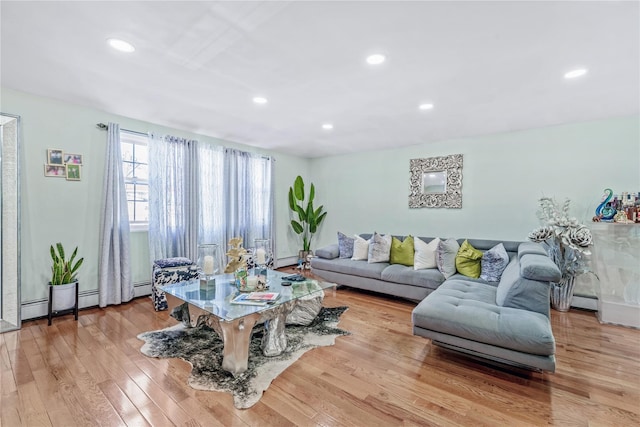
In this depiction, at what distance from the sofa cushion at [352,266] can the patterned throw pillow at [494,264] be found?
46.7 inches

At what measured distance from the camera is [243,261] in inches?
→ 105

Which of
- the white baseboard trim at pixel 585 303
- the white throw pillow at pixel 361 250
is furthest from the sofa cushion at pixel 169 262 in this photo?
the white baseboard trim at pixel 585 303

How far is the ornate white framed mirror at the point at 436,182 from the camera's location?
426cm

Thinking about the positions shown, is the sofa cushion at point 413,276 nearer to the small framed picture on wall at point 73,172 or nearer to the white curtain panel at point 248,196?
the white curtain panel at point 248,196

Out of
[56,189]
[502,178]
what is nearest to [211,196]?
[56,189]

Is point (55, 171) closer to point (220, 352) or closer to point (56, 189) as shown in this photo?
point (56, 189)

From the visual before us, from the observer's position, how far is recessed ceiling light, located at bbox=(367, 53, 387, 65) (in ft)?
6.84

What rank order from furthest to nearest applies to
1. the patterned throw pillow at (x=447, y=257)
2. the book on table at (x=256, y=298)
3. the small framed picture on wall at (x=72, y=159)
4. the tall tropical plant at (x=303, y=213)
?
1. the tall tropical plant at (x=303, y=213)
2. the patterned throw pillow at (x=447, y=257)
3. the small framed picture on wall at (x=72, y=159)
4. the book on table at (x=256, y=298)

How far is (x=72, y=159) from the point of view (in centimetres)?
318

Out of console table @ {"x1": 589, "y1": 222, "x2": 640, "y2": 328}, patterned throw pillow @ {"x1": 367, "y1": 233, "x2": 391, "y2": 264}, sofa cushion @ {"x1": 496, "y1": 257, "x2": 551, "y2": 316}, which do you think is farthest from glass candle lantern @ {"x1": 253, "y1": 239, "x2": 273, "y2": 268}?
console table @ {"x1": 589, "y1": 222, "x2": 640, "y2": 328}

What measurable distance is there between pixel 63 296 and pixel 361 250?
11.8ft

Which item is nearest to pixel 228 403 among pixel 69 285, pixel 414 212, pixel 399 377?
pixel 399 377

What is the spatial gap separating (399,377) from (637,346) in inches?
88.5

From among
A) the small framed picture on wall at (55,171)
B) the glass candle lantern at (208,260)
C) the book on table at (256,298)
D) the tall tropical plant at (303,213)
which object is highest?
the small framed picture on wall at (55,171)
